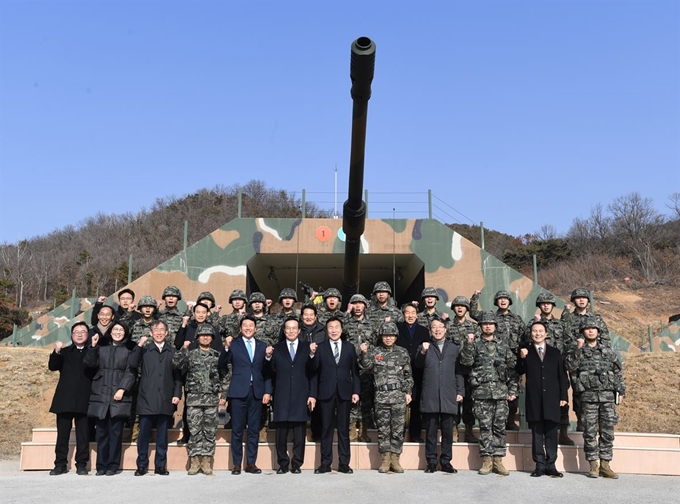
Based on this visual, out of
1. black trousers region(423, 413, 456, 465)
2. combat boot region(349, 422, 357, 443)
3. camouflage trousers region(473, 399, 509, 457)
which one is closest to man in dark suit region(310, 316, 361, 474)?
combat boot region(349, 422, 357, 443)

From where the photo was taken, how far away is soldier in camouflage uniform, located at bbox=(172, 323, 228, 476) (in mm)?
6793

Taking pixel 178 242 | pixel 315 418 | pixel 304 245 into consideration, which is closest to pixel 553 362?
pixel 315 418

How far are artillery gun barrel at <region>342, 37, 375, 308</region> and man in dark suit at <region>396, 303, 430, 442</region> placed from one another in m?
1.75

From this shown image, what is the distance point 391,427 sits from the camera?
22.7 ft

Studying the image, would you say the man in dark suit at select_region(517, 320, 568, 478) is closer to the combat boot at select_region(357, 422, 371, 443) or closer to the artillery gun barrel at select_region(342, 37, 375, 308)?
the combat boot at select_region(357, 422, 371, 443)

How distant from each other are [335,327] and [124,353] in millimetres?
2271

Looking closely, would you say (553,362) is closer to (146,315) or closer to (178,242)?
(146,315)

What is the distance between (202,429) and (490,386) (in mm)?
3034

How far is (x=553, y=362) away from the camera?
715cm

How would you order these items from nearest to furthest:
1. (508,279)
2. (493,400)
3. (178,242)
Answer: (493,400) → (508,279) → (178,242)

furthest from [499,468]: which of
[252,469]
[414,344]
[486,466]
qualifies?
[252,469]

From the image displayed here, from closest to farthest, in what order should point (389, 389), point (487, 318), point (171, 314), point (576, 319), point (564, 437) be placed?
point (389, 389), point (487, 318), point (564, 437), point (576, 319), point (171, 314)

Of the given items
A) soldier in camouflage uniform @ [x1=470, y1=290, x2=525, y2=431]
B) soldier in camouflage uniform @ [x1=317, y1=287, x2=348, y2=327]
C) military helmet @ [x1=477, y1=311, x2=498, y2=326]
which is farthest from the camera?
soldier in camouflage uniform @ [x1=317, y1=287, x2=348, y2=327]

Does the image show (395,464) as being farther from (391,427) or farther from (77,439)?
(77,439)
